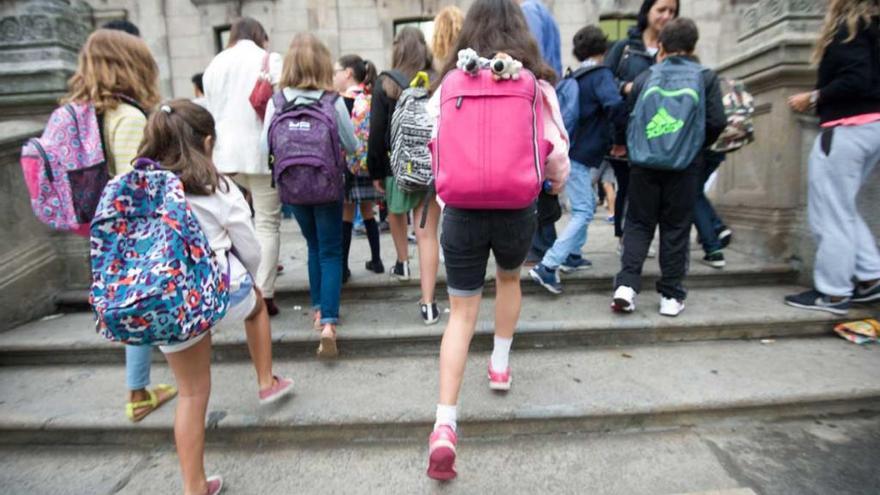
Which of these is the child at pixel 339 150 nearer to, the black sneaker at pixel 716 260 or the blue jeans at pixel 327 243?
the blue jeans at pixel 327 243

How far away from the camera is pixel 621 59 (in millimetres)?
4125

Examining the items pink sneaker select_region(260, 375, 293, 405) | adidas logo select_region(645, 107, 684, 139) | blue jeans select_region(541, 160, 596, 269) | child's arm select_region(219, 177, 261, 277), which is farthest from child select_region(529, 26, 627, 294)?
child's arm select_region(219, 177, 261, 277)

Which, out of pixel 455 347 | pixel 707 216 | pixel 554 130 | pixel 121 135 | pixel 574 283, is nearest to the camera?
pixel 455 347

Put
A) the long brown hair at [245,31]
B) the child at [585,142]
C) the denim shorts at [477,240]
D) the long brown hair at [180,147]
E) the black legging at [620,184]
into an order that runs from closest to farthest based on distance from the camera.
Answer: the long brown hair at [180,147] → the denim shorts at [477,240] → the long brown hair at [245,31] → the child at [585,142] → the black legging at [620,184]

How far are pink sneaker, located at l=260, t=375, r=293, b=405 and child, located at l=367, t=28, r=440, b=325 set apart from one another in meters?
1.06

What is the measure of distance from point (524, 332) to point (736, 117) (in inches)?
96.7

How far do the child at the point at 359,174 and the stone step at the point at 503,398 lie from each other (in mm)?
1309

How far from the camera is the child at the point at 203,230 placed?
1940mm

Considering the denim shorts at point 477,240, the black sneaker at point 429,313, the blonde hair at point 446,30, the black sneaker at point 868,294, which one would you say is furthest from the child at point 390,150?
the black sneaker at point 868,294

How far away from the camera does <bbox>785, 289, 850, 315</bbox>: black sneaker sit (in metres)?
3.20

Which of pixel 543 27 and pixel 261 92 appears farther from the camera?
pixel 543 27

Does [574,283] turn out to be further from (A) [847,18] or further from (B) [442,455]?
(A) [847,18]

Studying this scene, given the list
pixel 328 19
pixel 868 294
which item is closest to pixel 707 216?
pixel 868 294

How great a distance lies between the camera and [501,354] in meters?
2.60
